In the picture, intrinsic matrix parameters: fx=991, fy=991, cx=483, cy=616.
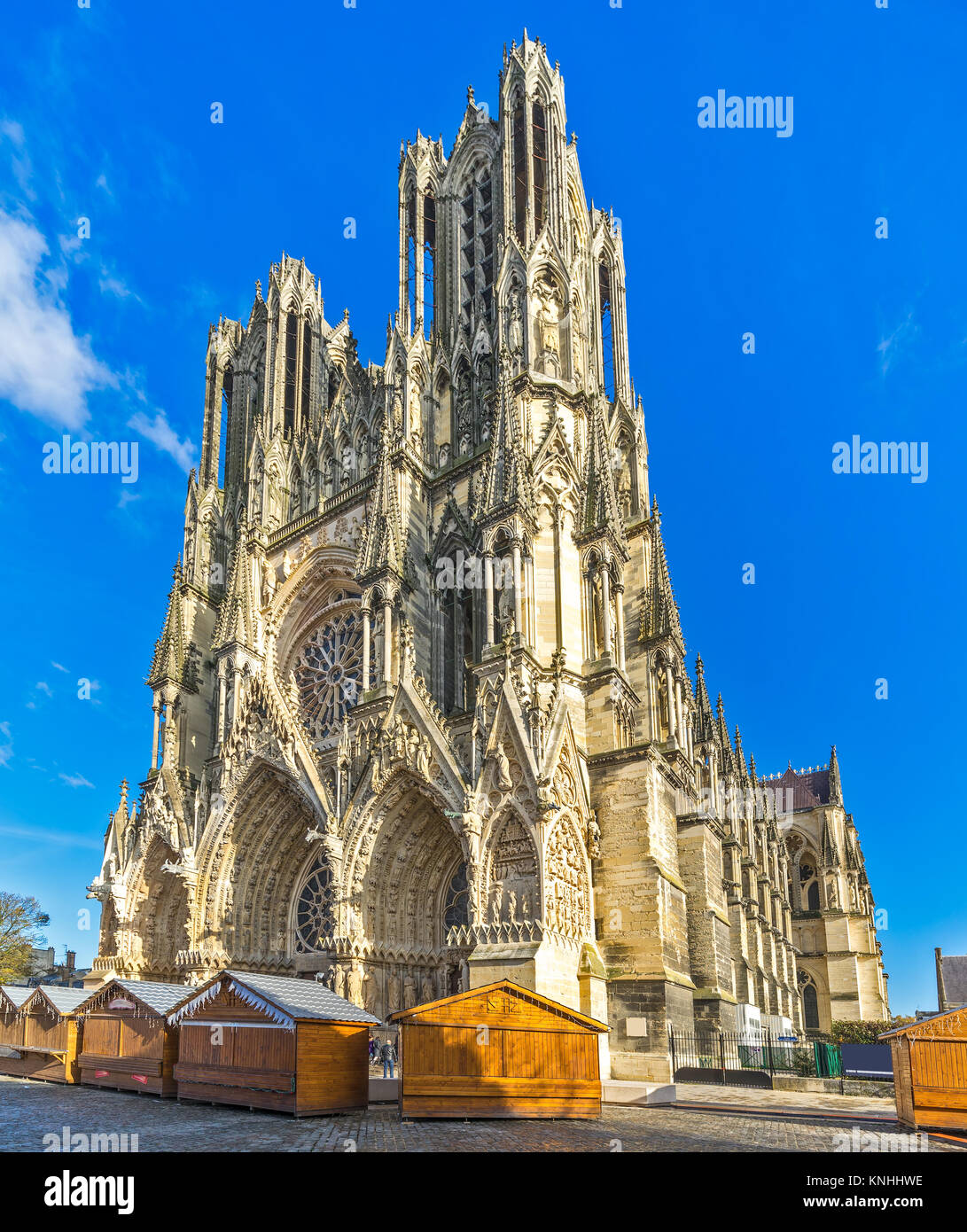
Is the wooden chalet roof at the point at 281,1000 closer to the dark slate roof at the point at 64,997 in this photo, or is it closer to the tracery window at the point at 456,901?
the dark slate roof at the point at 64,997

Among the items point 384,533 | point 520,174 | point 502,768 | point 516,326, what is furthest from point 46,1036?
point 520,174

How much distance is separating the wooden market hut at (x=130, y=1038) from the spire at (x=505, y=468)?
40.6 feet

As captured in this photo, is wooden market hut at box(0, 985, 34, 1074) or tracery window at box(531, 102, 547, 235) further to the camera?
tracery window at box(531, 102, 547, 235)

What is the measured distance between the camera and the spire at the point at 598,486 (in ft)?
80.9

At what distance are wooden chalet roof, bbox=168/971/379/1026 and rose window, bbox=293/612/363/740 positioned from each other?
11517 millimetres

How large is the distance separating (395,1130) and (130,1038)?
7.66 meters

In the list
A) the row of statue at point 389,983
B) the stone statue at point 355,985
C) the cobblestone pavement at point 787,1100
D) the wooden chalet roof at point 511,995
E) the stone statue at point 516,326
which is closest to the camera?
the wooden chalet roof at point 511,995

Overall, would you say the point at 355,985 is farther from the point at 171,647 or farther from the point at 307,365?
the point at 307,365

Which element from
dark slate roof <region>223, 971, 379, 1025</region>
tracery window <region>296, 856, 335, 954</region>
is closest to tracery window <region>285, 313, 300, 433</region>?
tracery window <region>296, 856, 335, 954</region>

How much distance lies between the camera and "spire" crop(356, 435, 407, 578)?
25.2m

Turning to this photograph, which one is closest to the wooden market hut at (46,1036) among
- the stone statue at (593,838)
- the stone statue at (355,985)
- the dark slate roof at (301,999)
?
the stone statue at (355,985)

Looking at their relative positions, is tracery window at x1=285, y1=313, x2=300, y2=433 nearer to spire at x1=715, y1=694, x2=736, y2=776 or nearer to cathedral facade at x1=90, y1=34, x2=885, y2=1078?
cathedral facade at x1=90, y1=34, x2=885, y2=1078

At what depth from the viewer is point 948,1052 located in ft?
42.9
